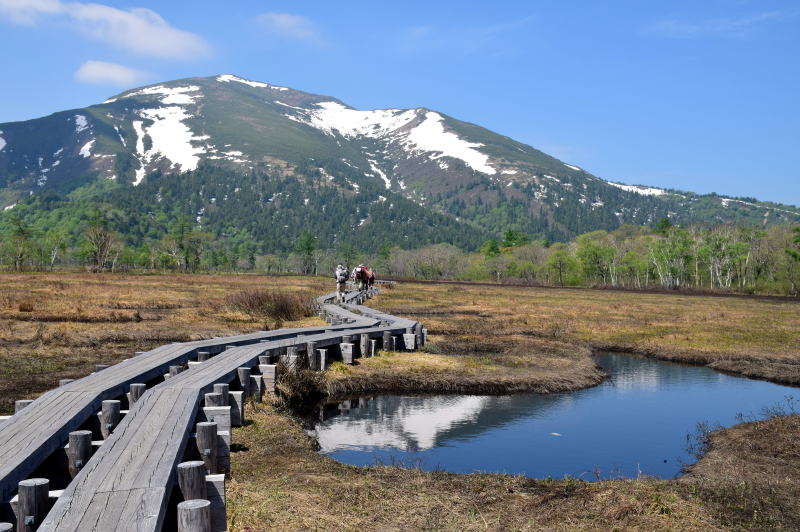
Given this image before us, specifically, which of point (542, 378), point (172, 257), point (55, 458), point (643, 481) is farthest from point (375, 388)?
point (172, 257)

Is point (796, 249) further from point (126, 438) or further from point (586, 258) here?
point (126, 438)

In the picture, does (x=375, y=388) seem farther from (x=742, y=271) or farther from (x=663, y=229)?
(x=663, y=229)

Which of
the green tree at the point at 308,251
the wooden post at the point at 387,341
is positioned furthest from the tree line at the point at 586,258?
the wooden post at the point at 387,341

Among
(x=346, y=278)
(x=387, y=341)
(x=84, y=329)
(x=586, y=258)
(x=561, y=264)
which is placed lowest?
(x=387, y=341)

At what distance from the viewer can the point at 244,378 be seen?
13.3m

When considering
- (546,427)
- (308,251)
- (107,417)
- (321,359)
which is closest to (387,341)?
(321,359)

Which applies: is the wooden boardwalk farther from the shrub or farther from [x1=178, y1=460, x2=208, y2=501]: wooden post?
the shrub

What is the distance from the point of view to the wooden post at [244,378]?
43.3 feet

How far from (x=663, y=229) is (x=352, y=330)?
149 metres

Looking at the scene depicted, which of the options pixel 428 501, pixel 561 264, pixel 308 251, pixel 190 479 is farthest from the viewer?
pixel 308 251

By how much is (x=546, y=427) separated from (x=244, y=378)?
23.6ft

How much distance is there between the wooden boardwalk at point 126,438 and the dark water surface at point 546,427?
327 cm

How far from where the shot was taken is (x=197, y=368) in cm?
1294

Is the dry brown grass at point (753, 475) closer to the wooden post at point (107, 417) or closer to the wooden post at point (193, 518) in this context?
the wooden post at point (193, 518)
